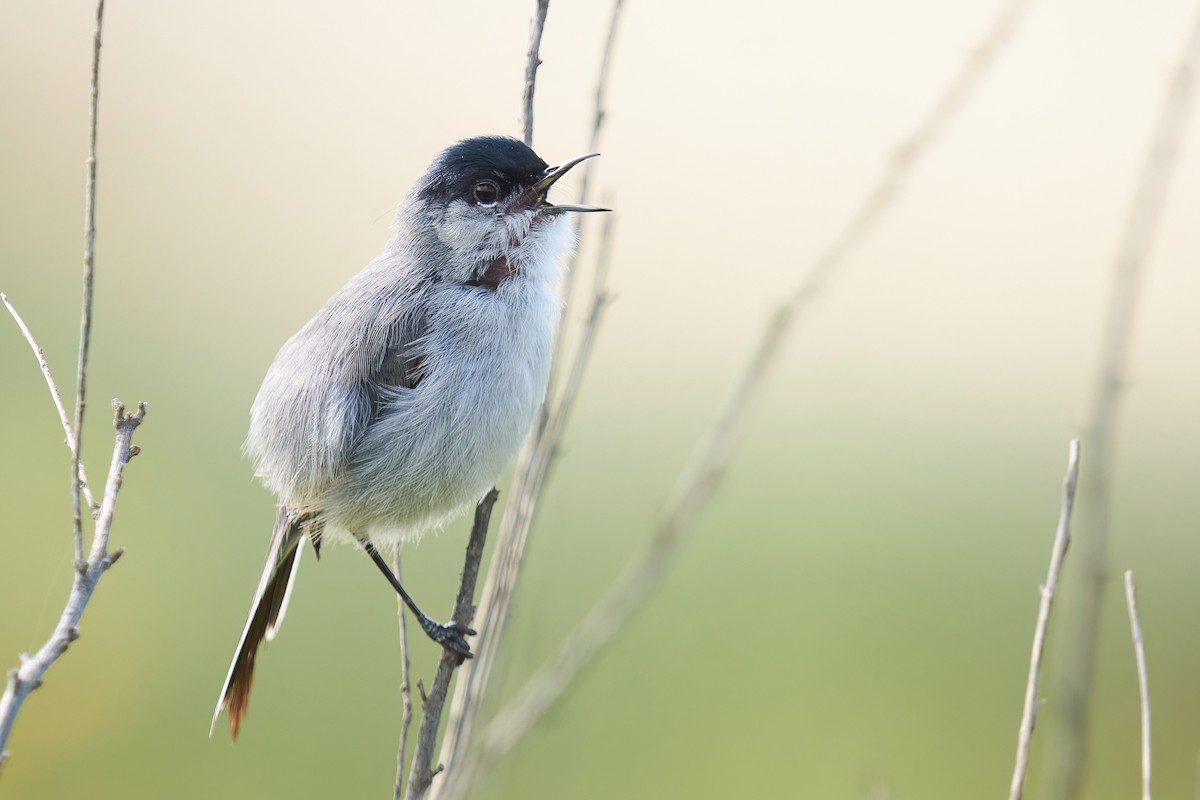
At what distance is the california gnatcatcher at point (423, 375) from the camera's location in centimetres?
221

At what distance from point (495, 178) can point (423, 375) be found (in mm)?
550

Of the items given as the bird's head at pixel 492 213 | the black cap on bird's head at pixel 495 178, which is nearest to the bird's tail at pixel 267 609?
the bird's head at pixel 492 213

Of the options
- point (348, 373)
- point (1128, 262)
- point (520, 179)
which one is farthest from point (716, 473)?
point (520, 179)

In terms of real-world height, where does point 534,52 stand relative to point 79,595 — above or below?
above

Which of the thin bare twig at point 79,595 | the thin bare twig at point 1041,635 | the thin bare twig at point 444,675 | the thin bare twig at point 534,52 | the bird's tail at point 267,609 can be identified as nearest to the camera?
the thin bare twig at point 79,595

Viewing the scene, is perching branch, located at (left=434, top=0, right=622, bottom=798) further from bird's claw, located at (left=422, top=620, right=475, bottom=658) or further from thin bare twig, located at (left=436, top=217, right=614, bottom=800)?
bird's claw, located at (left=422, top=620, right=475, bottom=658)

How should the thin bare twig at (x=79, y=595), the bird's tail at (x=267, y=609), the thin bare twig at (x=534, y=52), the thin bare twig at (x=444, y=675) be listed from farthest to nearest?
the bird's tail at (x=267, y=609) → the thin bare twig at (x=534, y=52) → the thin bare twig at (x=444, y=675) → the thin bare twig at (x=79, y=595)

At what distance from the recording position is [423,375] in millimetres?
2246

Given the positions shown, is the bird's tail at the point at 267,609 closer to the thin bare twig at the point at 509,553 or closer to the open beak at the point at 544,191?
the thin bare twig at the point at 509,553

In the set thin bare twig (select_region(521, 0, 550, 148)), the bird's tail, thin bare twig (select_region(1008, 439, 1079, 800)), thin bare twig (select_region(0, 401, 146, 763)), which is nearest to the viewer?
thin bare twig (select_region(0, 401, 146, 763))

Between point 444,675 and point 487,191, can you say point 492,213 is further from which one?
point 444,675

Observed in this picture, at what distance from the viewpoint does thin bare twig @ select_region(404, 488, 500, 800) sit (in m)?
1.73

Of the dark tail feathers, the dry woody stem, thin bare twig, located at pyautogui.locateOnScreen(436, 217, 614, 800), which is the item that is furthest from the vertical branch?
the dark tail feathers

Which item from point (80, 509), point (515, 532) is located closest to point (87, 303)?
point (80, 509)
